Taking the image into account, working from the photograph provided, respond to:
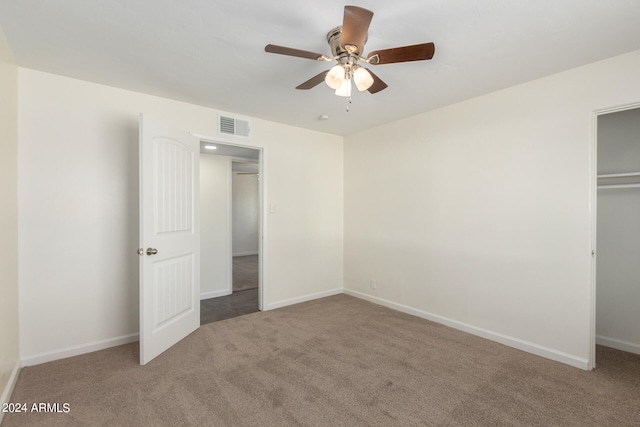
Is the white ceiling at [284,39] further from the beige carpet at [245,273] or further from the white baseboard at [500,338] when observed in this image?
the beige carpet at [245,273]

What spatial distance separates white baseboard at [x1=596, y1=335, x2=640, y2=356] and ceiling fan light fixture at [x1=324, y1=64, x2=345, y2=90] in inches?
132

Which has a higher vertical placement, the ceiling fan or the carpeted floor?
the ceiling fan

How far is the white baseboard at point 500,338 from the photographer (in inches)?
93.9

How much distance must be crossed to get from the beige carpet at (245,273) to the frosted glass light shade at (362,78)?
12.7ft

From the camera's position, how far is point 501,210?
9.18 feet

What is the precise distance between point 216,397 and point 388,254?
8.34 ft

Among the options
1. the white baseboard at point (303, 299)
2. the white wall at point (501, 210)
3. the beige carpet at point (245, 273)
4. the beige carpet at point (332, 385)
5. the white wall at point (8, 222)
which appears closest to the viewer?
the beige carpet at point (332, 385)

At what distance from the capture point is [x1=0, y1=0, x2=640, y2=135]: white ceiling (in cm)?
167

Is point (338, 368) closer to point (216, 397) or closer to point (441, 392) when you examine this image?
point (441, 392)

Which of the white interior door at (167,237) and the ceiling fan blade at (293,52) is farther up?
the ceiling fan blade at (293,52)

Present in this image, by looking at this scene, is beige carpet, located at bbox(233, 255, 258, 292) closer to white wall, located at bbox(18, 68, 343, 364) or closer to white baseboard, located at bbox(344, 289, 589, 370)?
white wall, located at bbox(18, 68, 343, 364)

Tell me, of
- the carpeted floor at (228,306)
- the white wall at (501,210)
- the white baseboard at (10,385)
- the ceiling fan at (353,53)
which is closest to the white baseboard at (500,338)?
the white wall at (501,210)

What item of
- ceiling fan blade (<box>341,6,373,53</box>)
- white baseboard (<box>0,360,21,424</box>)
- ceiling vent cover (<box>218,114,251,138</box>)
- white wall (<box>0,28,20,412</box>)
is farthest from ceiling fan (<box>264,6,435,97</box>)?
white baseboard (<box>0,360,21,424</box>)

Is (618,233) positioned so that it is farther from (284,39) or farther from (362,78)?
(284,39)
